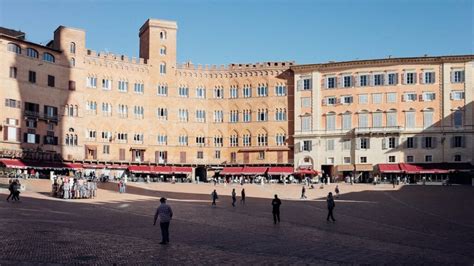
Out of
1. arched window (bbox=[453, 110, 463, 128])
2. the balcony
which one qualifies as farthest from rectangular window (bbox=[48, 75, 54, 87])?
arched window (bbox=[453, 110, 463, 128])

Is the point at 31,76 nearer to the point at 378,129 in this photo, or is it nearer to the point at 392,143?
the point at 378,129

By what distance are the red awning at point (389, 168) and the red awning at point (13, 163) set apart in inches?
1763

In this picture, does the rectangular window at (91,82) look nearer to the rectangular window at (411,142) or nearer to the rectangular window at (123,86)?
the rectangular window at (123,86)

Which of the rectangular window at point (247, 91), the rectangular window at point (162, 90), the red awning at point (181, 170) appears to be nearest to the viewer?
the red awning at point (181, 170)

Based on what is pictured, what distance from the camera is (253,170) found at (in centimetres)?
8250

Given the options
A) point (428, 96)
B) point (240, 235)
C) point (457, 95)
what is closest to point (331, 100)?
point (428, 96)

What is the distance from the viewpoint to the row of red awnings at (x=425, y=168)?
73.4 metres

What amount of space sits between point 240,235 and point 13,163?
52275mm

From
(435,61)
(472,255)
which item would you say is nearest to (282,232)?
(472,255)

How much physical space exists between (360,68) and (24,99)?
44.5 meters

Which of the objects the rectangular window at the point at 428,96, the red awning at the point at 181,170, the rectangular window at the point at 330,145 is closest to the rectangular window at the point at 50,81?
the red awning at the point at 181,170

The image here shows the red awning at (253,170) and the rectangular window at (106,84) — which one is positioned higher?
the rectangular window at (106,84)

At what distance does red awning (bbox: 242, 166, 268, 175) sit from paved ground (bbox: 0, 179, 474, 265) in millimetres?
40482

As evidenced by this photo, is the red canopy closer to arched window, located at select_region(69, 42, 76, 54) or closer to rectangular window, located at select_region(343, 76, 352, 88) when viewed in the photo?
arched window, located at select_region(69, 42, 76, 54)
